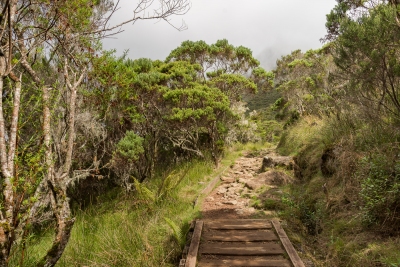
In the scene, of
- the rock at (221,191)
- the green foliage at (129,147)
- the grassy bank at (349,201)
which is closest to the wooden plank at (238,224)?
the grassy bank at (349,201)

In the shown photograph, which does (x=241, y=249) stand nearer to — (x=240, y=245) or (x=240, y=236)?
(x=240, y=245)

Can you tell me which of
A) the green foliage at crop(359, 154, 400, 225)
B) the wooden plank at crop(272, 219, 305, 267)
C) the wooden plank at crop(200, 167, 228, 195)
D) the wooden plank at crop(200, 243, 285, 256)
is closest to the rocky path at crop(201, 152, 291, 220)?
the wooden plank at crop(200, 167, 228, 195)

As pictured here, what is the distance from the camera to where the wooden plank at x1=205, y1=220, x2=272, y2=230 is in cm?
590

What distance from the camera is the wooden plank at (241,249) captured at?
4762mm

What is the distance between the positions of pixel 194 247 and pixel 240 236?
3.55 ft

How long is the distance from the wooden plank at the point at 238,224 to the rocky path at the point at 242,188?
2.27 ft

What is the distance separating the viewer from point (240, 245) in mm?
5125

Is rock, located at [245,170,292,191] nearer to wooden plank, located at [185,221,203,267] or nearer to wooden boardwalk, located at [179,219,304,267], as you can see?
wooden boardwalk, located at [179,219,304,267]

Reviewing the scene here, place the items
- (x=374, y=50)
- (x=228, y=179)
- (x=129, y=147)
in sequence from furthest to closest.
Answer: (x=129, y=147) < (x=228, y=179) < (x=374, y=50)

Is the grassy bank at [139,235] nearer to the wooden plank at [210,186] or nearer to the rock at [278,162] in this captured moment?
the wooden plank at [210,186]

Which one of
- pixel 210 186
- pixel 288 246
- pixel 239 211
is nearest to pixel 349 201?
pixel 288 246

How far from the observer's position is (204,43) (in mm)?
14539

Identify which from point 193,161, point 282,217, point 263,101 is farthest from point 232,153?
point 263,101

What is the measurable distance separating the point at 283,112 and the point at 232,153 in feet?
49.0
